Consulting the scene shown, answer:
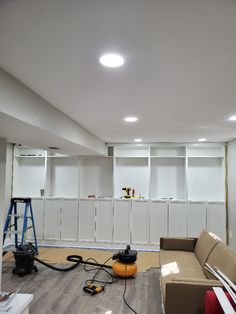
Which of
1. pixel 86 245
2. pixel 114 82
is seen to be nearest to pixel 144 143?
pixel 86 245

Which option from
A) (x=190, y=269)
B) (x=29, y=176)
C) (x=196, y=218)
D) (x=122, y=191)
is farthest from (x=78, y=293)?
(x=29, y=176)

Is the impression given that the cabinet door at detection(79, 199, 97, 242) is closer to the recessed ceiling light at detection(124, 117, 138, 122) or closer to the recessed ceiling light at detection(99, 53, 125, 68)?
the recessed ceiling light at detection(124, 117, 138, 122)

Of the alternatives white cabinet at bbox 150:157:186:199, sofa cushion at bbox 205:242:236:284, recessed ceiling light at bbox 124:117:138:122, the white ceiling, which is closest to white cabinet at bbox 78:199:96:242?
white cabinet at bbox 150:157:186:199

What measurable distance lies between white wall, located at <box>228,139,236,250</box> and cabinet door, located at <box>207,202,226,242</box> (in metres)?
0.15

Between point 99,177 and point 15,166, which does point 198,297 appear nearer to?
point 99,177

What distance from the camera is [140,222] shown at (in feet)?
18.5

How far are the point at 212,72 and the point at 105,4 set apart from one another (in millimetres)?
1051

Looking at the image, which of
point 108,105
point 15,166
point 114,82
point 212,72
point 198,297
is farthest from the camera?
point 15,166

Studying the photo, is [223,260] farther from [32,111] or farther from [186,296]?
[32,111]

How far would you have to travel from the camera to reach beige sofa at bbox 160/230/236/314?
226cm

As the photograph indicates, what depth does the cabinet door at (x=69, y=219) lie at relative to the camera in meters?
5.75

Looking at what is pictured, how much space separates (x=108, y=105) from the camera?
2695 mm

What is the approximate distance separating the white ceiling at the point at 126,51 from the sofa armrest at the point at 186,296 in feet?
5.80

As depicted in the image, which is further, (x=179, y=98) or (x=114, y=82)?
(x=179, y=98)
